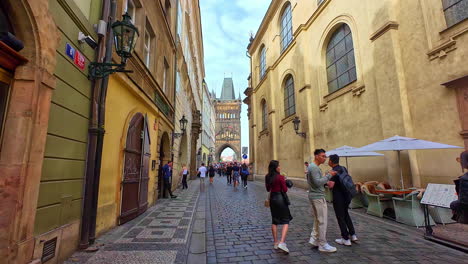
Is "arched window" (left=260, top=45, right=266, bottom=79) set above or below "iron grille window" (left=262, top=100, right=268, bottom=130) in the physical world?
above

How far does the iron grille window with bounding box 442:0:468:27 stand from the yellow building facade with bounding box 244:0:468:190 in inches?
1.2

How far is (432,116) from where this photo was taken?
6.98 m

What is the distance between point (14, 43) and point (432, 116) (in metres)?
9.66

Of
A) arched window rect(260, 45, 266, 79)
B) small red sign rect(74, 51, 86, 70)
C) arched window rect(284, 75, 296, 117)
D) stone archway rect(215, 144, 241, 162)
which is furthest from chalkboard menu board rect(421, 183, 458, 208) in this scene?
stone archway rect(215, 144, 241, 162)

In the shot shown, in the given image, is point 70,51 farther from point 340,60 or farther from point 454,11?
point 340,60

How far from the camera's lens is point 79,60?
12.9 feet

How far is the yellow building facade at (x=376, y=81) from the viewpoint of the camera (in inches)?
260

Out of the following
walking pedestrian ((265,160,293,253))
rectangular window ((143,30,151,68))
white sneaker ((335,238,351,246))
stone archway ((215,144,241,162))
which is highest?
stone archway ((215,144,241,162))

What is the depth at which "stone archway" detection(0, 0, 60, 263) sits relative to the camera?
268 cm

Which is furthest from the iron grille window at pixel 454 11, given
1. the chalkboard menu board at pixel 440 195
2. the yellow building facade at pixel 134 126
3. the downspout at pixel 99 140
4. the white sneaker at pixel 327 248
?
the downspout at pixel 99 140

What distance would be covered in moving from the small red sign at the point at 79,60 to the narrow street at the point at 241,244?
3156 mm

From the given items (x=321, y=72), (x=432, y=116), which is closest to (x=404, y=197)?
(x=432, y=116)

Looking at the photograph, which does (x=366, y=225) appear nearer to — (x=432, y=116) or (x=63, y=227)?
(x=432, y=116)

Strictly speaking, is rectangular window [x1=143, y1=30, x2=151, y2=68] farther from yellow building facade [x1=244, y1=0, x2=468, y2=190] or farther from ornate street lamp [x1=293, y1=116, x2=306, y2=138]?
ornate street lamp [x1=293, y1=116, x2=306, y2=138]
